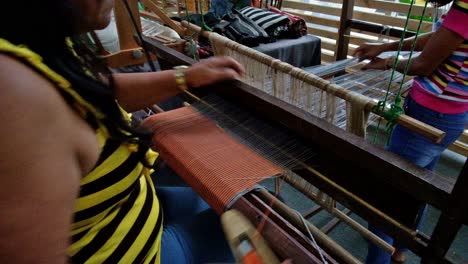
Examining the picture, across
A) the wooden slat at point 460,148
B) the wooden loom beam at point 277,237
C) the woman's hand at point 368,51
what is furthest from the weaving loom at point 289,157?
the wooden slat at point 460,148

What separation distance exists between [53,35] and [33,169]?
0.21 m

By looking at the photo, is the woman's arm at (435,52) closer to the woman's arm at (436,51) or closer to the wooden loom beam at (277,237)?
the woman's arm at (436,51)

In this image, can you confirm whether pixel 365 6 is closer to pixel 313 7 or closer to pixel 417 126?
pixel 313 7

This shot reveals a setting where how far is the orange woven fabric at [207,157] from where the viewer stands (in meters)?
0.72

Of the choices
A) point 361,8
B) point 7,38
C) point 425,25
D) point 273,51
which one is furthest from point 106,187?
point 361,8

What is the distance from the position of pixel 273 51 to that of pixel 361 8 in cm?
130

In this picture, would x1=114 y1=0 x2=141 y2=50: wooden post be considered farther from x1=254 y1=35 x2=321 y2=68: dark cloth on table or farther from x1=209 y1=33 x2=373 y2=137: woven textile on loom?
x1=254 y1=35 x2=321 y2=68: dark cloth on table

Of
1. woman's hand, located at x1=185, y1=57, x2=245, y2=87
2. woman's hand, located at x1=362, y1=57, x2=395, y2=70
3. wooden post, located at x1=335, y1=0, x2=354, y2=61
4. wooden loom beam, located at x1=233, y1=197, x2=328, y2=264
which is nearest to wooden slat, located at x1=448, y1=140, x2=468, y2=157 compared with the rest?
wooden post, located at x1=335, y1=0, x2=354, y2=61

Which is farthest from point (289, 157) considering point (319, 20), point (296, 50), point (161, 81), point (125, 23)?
point (319, 20)

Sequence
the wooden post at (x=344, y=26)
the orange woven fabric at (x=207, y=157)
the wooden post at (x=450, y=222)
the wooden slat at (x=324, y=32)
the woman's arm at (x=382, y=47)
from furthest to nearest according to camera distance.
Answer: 1. the wooden slat at (x=324, y=32)
2. the wooden post at (x=344, y=26)
3. the woman's arm at (x=382, y=47)
4. the orange woven fabric at (x=207, y=157)
5. the wooden post at (x=450, y=222)

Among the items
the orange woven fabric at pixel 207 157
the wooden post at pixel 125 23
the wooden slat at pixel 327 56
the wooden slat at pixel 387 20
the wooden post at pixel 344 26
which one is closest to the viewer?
the orange woven fabric at pixel 207 157

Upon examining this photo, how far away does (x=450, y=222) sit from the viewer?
57 cm

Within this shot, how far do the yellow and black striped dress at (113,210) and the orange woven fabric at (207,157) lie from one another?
0.10 meters

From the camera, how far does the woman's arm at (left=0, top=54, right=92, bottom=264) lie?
1.16ft
